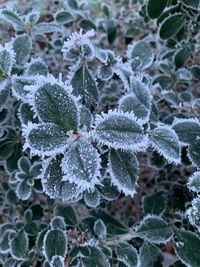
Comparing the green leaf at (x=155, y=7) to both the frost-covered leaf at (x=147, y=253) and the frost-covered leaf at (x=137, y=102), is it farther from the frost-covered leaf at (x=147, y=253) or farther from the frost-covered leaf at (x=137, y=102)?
the frost-covered leaf at (x=147, y=253)

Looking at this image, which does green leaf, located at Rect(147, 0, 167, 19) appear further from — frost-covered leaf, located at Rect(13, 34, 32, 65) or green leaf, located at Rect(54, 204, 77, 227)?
green leaf, located at Rect(54, 204, 77, 227)

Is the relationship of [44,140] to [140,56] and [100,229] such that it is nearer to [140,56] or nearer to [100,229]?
[100,229]

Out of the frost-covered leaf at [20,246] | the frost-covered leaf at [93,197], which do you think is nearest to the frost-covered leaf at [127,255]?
the frost-covered leaf at [93,197]

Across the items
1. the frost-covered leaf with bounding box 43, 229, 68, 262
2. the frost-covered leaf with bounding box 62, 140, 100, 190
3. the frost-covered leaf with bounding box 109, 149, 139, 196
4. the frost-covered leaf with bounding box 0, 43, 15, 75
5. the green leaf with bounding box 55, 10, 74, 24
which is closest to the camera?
the frost-covered leaf with bounding box 62, 140, 100, 190

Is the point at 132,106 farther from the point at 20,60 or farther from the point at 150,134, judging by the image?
the point at 20,60

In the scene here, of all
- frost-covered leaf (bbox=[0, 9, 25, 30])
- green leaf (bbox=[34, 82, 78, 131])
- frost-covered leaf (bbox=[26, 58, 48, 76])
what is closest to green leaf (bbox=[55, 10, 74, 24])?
frost-covered leaf (bbox=[0, 9, 25, 30])

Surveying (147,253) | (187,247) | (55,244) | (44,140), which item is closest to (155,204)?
(147,253)
